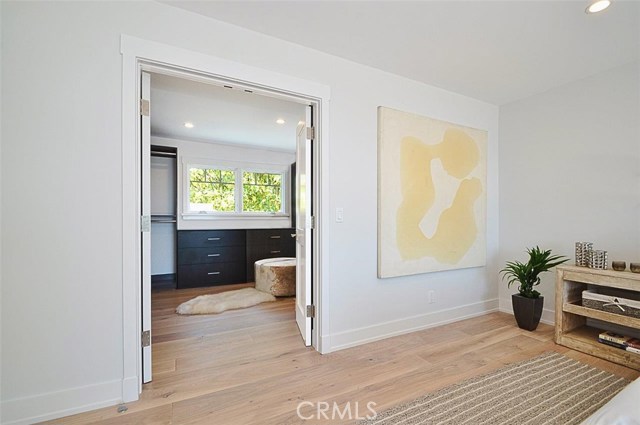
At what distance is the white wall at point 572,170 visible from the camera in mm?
2467

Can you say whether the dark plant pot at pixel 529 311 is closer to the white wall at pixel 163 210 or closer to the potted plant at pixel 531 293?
the potted plant at pixel 531 293

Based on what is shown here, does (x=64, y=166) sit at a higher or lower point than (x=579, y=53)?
lower

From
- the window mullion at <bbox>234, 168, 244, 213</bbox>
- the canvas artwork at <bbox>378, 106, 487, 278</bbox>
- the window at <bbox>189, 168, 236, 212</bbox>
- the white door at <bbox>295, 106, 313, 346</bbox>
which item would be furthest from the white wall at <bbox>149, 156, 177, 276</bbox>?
the canvas artwork at <bbox>378, 106, 487, 278</bbox>

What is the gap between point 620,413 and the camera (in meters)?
0.88

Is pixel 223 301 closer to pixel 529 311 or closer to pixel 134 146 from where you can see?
pixel 134 146

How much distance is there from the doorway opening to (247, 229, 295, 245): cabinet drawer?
0.7 inches

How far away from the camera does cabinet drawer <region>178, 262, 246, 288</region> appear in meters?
4.46

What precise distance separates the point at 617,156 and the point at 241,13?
3.34 meters

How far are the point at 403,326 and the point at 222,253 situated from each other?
321 cm

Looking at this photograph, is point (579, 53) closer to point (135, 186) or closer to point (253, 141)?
point (135, 186)

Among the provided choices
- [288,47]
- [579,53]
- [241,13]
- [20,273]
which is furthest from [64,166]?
[579,53]

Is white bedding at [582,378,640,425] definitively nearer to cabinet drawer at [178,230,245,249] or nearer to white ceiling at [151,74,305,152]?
white ceiling at [151,74,305,152]

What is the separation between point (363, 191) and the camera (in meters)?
2.50

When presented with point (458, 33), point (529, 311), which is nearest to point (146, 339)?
point (458, 33)
